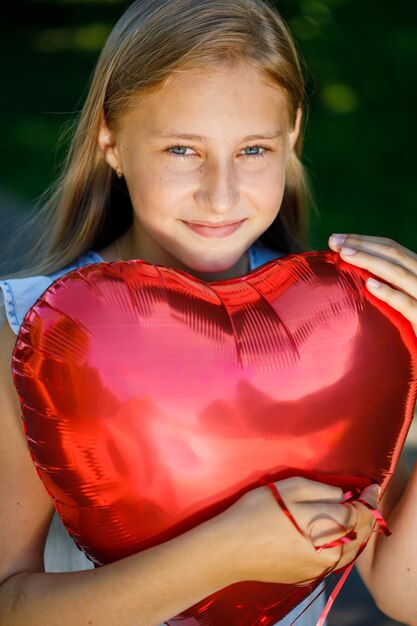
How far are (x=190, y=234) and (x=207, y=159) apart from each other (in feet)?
0.52

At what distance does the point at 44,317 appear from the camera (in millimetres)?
1544

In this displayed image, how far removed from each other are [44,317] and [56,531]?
71cm

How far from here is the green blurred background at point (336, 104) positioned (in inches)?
217

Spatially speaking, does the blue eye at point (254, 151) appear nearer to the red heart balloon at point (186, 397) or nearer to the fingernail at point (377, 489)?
the red heart balloon at point (186, 397)

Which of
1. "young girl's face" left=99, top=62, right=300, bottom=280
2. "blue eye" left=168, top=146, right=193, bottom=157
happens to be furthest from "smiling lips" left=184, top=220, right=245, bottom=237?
"blue eye" left=168, top=146, right=193, bottom=157

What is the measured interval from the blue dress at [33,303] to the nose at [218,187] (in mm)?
370

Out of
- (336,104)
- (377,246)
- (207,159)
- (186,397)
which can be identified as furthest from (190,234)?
(336,104)

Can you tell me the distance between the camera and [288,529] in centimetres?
150

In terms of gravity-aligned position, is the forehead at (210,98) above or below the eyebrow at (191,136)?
above

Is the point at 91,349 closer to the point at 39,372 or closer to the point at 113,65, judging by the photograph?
the point at 39,372

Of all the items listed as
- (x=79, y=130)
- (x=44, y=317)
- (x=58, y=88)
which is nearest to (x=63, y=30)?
(x=58, y=88)

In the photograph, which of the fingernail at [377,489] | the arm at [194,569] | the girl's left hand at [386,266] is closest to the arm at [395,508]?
the girl's left hand at [386,266]

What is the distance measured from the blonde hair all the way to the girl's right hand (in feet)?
2.65

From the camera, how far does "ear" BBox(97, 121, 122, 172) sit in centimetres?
205
